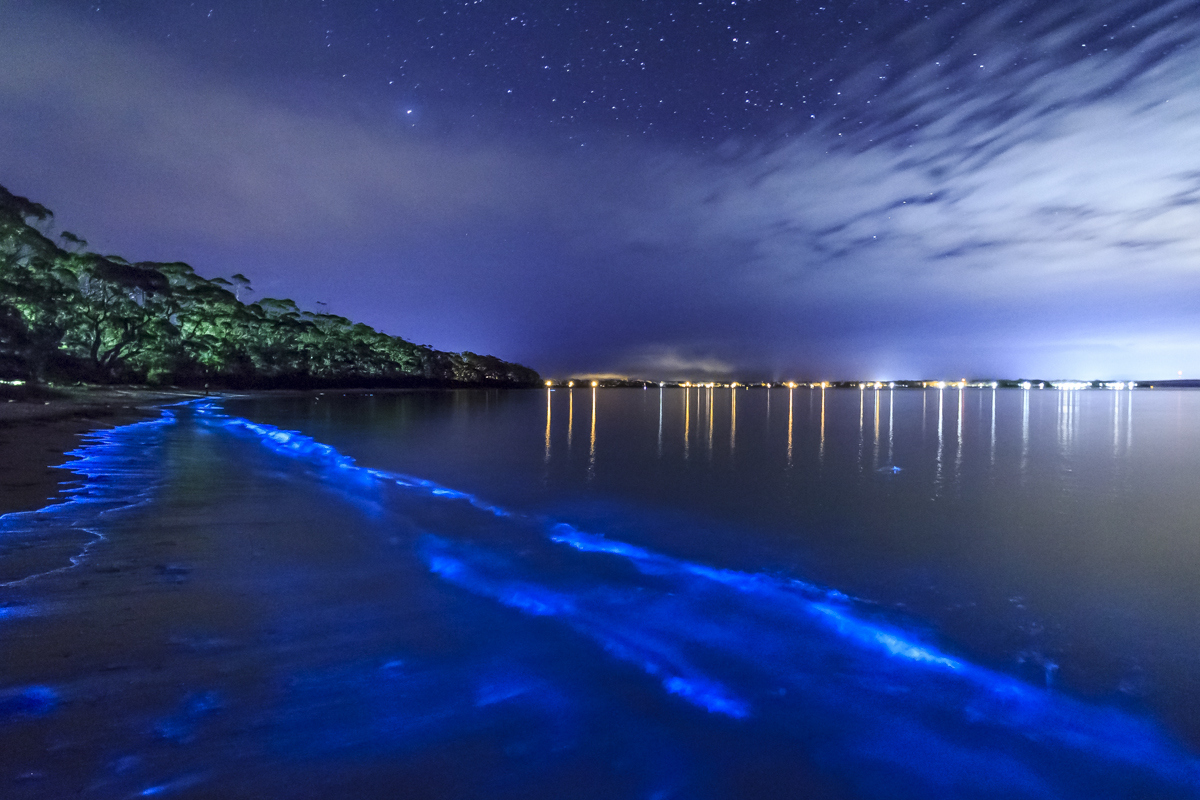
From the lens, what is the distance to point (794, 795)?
11.2ft

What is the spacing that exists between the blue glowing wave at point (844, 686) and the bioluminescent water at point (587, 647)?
1.0 inches

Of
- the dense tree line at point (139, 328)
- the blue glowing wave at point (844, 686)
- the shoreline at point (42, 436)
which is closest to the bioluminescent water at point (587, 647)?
the blue glowing wave at point (844, 686)

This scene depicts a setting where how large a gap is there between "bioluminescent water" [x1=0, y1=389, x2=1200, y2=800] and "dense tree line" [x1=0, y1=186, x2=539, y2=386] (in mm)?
30315

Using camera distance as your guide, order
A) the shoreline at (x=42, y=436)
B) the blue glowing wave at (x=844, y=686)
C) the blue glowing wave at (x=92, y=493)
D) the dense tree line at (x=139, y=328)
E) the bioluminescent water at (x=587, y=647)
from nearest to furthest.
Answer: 1. the bioluminescent water at (x=587, y=647)
2. the blue glowing wave at (x=844, y=686)
3. the blue glowing wave at (x=92, y=493)
4. the shoreline at (x=42, y=436)
5. the dense tree line at (x=139, y=328)

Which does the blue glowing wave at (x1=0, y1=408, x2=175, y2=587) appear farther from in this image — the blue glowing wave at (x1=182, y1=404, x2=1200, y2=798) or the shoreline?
the blue glowing wave at (x1=182, y1=404, x2=1200, y2=798)

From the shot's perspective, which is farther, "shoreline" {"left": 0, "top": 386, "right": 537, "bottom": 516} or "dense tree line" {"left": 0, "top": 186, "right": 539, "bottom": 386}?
"dense tree line" {"left": 0, "top": 186, "right": 539, "bottom": 386}

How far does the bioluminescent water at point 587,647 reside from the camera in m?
3.52

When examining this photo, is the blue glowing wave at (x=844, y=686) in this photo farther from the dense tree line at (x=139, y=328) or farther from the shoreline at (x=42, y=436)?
the dense tree line at (x=139, y=328)

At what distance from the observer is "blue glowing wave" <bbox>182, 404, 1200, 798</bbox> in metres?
3.67

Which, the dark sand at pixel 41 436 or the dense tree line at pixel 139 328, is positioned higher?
the dense tree line at pixel 139 328

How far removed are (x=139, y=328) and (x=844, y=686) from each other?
58236mm

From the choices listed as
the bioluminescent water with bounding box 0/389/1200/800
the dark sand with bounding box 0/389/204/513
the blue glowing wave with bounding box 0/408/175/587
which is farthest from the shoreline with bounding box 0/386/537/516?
the bioluminescent water with bounding box 0/389/1200/800

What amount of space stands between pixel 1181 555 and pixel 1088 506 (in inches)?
149

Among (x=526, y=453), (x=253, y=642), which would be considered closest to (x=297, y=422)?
(x=526, y=453)
